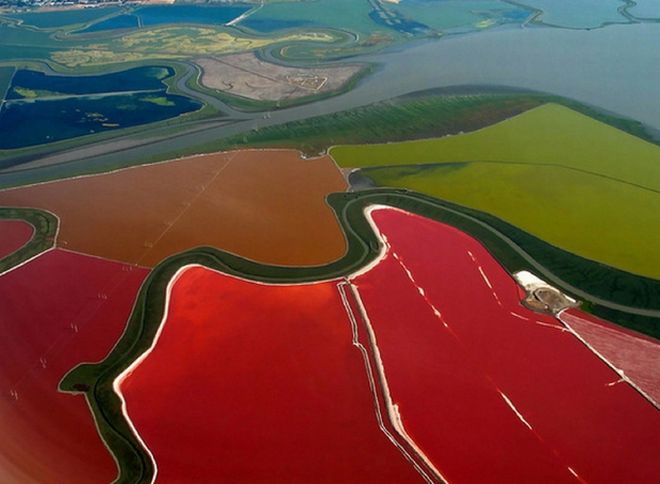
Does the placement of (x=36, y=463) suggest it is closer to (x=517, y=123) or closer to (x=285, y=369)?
(x=285, y=369)

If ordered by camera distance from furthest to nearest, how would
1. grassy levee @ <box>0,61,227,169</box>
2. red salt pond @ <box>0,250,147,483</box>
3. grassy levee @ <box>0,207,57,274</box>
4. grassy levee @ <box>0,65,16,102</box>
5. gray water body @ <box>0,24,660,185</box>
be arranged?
grassy levee @ <box>0,65,16,102</box>
gray water body @ <box>0,24,660,185</box>
grassy levee @ <box>0,61,227,169</box>
grassy levee @ <box>0,207,57,274</box>
red salt pond @ <box>0,250,147,483</box>

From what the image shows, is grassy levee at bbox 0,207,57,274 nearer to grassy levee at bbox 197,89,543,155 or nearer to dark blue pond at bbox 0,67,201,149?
dark blue pond at bbox 0,67,201,149

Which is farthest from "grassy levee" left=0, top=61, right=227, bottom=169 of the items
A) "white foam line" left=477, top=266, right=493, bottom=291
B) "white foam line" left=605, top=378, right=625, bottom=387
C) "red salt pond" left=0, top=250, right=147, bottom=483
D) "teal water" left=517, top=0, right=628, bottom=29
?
"teal water" left=517, top=0, right=628, bottom=29

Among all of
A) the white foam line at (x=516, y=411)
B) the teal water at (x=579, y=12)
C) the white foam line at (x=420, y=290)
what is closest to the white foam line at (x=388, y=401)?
the white foam line at (x=420, y=290)

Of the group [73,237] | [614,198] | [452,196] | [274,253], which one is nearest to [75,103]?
[73,237]

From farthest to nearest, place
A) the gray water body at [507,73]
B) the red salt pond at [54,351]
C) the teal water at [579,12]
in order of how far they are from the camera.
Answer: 1. the teal water at [579,12]
2. the gray water body at [507,73]
3. the red salt pond at [54,351]

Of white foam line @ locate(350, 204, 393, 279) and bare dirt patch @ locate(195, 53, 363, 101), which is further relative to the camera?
bare dirt patch @ locate(195, 53, 363, 101)

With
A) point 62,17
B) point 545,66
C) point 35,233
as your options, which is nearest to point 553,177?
point 545,66

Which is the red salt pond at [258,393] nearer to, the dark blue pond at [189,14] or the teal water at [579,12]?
the dark blue pond at [189,14]
